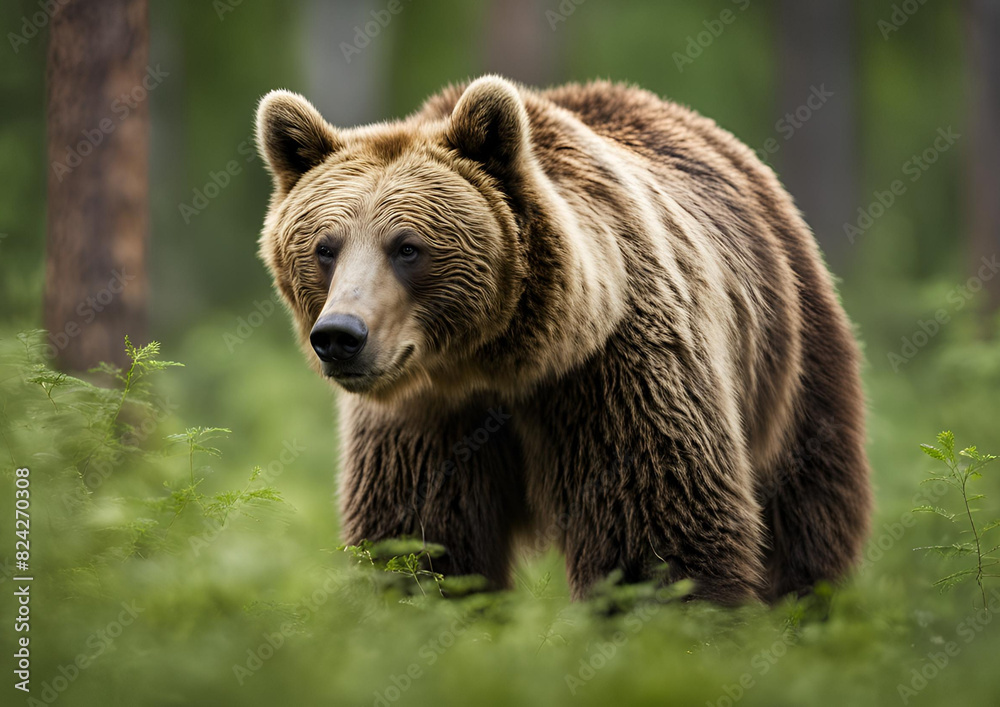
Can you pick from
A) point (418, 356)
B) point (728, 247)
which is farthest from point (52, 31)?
point (728, 247)

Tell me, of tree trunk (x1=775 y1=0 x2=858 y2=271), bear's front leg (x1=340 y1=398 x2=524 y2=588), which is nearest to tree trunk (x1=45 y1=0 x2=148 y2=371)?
bear's front leg (x1=340 y1=398 x2=524 y2=588)

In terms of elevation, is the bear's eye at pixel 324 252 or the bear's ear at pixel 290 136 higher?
the bear's ear at pixel 290 136

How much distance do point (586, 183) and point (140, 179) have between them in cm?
377

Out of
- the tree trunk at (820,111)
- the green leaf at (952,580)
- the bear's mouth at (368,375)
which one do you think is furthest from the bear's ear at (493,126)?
the tree trunk at (820,111)

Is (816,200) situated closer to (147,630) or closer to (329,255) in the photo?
(329,255)

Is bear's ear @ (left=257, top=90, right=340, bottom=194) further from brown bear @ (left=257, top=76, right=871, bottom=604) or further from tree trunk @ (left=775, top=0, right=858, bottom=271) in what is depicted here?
tree trunk @ (left=775, top=0, right=858, bottom=271)

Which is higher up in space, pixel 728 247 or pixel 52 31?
pixel 52 31

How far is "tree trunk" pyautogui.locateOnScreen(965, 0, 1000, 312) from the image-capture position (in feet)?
40.9

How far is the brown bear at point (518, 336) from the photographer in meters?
4.31

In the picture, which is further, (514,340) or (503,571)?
(503,571)

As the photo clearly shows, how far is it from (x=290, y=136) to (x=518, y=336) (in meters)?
1.45

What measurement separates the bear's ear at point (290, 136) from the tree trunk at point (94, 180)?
7.64 feet

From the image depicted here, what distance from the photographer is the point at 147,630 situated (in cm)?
325

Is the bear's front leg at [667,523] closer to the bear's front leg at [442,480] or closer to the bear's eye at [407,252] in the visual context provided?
the bear's front leg at [442,480]
